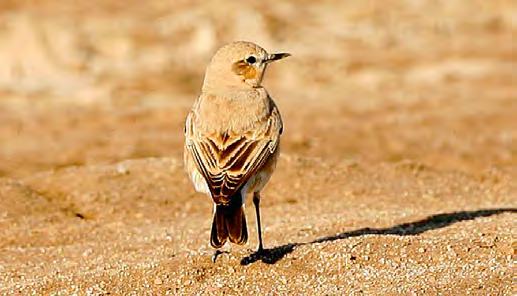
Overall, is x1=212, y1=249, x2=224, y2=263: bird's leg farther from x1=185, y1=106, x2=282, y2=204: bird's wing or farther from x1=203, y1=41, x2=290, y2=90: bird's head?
x1=203, y1=41, x2=290, y2=90: bird's head

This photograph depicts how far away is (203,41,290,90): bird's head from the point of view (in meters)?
9.37

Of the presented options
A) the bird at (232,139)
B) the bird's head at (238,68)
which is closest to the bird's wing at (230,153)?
the bird at (232,139)

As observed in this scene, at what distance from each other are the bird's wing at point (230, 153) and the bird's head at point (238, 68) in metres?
0.55

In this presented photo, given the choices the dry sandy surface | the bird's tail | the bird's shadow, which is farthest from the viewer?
the bird's shadow

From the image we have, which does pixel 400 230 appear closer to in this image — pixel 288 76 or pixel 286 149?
pixel 286 149

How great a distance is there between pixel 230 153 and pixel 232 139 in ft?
0.63

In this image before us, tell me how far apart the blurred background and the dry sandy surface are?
54 millimetres

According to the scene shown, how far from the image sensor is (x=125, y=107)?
21.2 m

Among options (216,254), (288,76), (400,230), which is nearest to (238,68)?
(216,254)

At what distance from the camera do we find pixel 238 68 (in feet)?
30.8

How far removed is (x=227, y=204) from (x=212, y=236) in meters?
0.26

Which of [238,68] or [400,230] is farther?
[400,230]

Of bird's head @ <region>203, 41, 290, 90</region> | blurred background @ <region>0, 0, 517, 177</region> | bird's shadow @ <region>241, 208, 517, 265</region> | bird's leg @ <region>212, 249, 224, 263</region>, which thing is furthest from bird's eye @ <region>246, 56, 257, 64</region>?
blurred background @ <region>0, 0, 517, 177</region>

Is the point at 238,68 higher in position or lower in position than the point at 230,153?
higher
